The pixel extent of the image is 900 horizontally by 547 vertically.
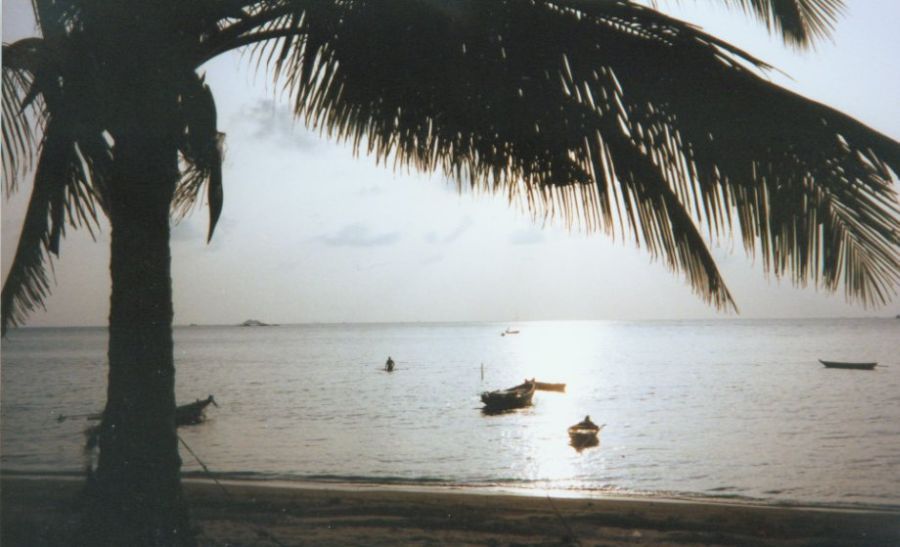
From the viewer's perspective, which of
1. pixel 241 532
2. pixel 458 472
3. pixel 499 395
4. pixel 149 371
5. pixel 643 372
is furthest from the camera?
pixel 643 372

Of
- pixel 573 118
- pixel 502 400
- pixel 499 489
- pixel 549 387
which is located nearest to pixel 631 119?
pixel 573 118

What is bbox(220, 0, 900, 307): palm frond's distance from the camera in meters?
2.11

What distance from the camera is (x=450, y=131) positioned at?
2959mm

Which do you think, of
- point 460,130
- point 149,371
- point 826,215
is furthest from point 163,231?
point 826,215

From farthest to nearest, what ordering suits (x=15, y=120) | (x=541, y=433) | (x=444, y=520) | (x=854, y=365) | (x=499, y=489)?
(x=854, y=365), (x=541, y=433), (x=499, y=489), (x=444, y=520), (x=15, y=120)

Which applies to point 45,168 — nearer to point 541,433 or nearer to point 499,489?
point 499,489

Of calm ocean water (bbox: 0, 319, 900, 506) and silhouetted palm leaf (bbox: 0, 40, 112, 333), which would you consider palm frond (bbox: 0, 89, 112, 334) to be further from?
calm ocean water (bbox: 0, 319, 900, 506)

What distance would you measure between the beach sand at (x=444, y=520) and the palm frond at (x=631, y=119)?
3541 millimetres

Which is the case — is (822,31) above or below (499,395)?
above

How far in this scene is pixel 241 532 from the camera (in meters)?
5.68

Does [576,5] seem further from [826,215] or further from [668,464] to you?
[668,464]

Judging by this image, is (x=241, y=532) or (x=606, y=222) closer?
(x=606, y=222)

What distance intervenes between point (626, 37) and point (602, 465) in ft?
50.7

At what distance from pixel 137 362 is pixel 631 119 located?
7.74 feet
